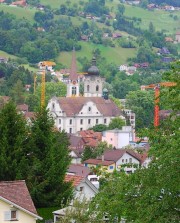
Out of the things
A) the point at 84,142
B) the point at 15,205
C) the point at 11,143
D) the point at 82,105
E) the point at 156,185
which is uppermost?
the point at 82,105

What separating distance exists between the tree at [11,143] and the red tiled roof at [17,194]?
431 cm

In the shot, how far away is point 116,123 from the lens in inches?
4660

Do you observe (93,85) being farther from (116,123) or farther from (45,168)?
(45,168)

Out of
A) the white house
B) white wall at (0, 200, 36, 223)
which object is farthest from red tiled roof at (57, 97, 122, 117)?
white wall at (0, 200, 36, 223)

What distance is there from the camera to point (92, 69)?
139m

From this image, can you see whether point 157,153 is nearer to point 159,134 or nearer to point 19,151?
point 159,134

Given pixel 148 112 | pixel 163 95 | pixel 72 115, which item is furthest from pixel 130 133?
pixel 163 95

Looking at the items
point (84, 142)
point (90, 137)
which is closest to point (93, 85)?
point (90, 137)

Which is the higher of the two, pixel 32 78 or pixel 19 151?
pixel 32 78

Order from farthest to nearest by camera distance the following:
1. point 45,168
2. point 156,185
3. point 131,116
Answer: point 131,116, point 45,168, point 156,185

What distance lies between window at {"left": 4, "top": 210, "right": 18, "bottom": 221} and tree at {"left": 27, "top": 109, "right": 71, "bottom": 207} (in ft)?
16.1

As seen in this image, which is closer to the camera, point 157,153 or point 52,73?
point 157,153

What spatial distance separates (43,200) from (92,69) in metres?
102

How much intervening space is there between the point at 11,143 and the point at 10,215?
638cm
